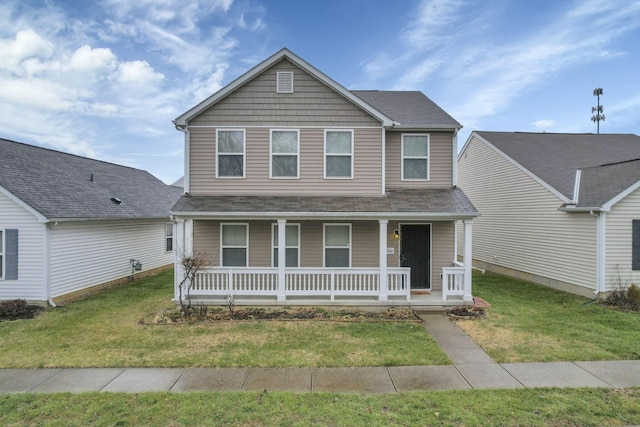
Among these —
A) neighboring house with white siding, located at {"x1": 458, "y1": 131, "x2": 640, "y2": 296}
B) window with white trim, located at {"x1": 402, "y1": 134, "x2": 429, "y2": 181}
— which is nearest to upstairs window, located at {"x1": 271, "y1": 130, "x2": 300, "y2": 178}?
window with white trim, located at {"x1": 402, "y1": 134, "x2": 429, "y2": 181}

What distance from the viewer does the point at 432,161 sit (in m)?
10.4

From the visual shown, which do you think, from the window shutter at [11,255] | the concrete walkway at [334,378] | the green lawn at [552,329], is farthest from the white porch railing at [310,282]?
the window shutter at [11,255]

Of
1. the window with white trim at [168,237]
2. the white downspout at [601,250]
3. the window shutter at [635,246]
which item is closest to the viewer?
the white downspout at [601,250]

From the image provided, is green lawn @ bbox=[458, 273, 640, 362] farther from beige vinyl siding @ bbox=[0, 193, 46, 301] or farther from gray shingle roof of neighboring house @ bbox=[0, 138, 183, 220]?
gray shingle roof of neighboring house @ bbox=[0, 138, 183, 220]

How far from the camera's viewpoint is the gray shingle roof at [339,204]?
29.5 ft

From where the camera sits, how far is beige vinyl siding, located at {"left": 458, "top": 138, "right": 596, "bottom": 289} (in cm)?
1048

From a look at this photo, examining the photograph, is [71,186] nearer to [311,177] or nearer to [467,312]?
[311,177]

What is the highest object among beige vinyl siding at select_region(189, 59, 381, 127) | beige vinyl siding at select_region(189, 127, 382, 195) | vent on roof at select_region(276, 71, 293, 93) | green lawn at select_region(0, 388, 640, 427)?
vent on roof at select_region(276, 71, 293, 93)

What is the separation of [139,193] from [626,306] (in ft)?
65.8

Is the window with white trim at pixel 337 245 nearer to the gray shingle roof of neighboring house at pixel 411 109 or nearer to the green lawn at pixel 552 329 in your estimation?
the green lawn at pixel 552 329

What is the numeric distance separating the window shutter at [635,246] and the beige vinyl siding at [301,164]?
8.30 meters

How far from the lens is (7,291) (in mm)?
9195

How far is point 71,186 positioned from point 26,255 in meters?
3.62

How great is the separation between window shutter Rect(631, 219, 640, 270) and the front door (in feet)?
20.7
